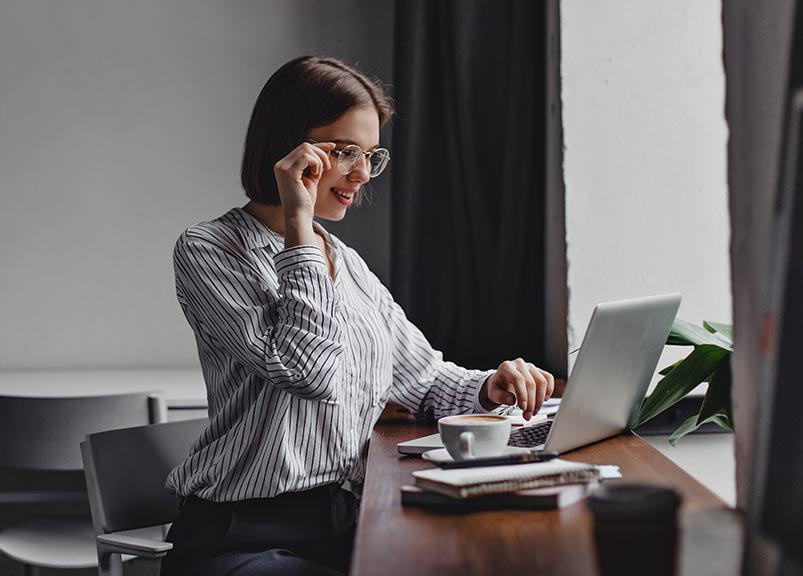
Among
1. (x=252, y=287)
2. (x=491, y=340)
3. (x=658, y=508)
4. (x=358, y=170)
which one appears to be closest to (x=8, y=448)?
(x=252, y=287)

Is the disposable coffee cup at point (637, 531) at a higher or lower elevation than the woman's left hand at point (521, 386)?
higher

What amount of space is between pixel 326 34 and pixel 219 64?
328mm

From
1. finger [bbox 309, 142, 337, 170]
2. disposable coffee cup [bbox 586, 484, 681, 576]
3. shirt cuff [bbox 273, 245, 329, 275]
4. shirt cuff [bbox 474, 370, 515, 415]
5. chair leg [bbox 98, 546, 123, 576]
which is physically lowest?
chair leg [bbox 98, 546, 123, 576]

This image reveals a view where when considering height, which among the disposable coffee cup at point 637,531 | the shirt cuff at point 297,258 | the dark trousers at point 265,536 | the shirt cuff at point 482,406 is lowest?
the dark trousers at point 265,536

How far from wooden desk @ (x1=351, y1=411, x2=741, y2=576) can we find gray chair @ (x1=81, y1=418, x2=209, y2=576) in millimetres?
592

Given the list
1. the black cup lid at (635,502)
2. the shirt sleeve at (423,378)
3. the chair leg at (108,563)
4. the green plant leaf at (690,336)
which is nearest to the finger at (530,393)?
the shirt sleeve at (423,378)

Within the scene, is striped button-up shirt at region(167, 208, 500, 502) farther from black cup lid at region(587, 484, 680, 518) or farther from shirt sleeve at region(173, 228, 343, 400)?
black cup lid at region(587, 484, 680, 518)

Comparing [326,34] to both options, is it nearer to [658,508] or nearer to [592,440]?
[592,440]

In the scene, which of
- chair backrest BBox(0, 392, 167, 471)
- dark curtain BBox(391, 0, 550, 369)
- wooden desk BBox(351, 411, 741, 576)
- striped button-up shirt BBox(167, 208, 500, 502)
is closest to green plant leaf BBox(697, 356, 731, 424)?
wooden desk BBox(351, 411, 741, 576)

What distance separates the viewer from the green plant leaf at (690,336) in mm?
1311

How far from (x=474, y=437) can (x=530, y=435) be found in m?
0.25

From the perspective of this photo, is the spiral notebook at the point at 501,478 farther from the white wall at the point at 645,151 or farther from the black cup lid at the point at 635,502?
the white wall at the point at 645,151

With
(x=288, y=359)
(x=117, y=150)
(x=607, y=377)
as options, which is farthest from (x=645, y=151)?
(x=117, y=150)

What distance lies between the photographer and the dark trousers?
49.8 inches
